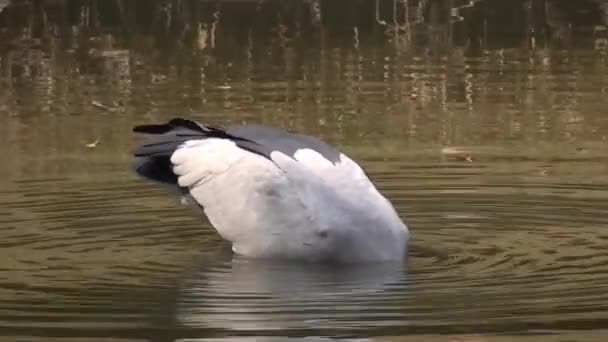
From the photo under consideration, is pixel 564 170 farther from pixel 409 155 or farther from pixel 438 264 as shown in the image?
pixel 438 264

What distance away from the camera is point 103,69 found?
66.1ft

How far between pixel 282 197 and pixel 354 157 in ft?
13.6

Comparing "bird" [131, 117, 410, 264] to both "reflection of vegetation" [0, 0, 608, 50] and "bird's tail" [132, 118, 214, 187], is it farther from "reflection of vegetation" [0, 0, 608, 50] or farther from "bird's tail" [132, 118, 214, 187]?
"reflection of vegetation" [0, 0, 608, 50]

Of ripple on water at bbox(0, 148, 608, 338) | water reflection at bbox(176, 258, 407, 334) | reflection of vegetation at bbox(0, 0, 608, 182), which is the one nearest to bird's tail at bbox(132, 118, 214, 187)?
ripple on water at bbox(0, 148, 608, 338)

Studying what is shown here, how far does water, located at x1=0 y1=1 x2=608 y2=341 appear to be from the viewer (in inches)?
326

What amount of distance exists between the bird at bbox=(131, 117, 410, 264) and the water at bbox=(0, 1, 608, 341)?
151 mm

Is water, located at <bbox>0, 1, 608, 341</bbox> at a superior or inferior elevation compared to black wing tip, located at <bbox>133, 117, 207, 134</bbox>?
inferior

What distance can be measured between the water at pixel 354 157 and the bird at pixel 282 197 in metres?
0.15

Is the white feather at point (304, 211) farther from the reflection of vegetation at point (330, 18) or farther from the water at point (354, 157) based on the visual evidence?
the reflection of vegetation at point (330, 18)

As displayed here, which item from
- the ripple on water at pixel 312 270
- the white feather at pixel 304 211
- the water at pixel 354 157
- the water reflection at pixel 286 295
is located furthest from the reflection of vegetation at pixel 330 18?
the water reflection at pixel 286 295

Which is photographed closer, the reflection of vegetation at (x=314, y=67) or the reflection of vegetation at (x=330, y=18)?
the reflection of vegetation at (x=314, y=67)

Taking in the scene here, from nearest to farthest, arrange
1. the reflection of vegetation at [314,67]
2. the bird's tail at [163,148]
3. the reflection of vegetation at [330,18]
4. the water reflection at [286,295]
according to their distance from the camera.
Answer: the water reflection at [286,295] < the bird's tail at [163,148] < the reflection of vegetation at [314,67] < the reflection of vegetation at [330,18]

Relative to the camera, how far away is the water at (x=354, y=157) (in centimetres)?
829

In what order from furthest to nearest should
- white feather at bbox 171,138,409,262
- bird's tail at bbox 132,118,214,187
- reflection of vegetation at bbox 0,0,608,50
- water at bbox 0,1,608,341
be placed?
1. reflection of vegetation at bbox 0,0,608,50
2. bird's tail at bbox 132,118,214,187
3. white feather at bbox 171,138,409,262
4. water at bbox 0,1,608,341
